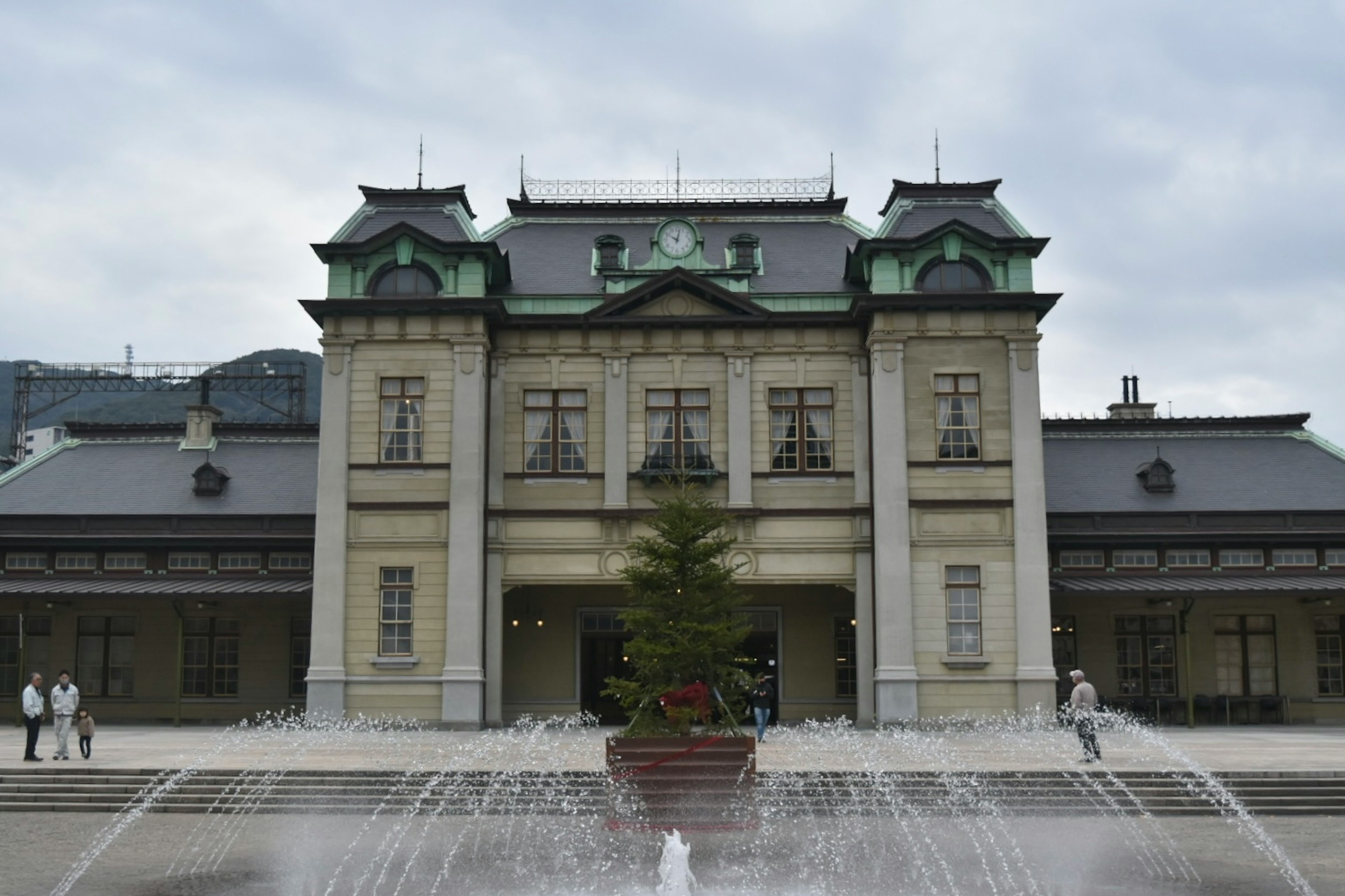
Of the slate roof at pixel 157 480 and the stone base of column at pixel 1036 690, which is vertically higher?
the slate roof at pixel 157 480

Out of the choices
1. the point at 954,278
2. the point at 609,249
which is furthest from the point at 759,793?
the point at 609,249

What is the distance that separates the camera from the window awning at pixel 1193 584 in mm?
30547

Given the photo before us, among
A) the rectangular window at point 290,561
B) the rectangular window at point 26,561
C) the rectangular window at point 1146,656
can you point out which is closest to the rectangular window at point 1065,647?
the rectangular window at point 1146,656

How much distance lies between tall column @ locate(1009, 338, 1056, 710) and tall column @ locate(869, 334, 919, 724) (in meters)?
2.32

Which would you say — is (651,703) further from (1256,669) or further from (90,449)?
(90,449)

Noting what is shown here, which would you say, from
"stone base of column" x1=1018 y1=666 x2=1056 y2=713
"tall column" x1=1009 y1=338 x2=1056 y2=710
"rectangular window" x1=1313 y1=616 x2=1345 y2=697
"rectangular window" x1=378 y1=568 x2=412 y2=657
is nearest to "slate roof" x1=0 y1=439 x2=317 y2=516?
"rectangular window" x1=378 y1=568 x2=412 y2=657

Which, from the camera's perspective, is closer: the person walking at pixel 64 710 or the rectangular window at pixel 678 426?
the person walking at pixel 64 710

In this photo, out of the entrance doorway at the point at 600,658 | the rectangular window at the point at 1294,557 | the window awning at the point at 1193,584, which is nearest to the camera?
the window awning at the point at 1193,584

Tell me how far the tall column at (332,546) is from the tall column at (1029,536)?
14672 mm

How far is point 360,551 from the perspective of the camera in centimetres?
3041

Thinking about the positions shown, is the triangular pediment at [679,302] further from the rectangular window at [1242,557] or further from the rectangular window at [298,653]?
the rectangular window at [1242,557]

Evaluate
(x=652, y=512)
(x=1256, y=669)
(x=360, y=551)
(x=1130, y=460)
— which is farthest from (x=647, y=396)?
(x=1256, y=669)

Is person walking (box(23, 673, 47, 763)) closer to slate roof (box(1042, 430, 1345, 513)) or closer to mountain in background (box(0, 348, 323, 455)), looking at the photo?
slate roof (box(1042, 430, 1345, 513))

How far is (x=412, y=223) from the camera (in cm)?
Answer: 3228
